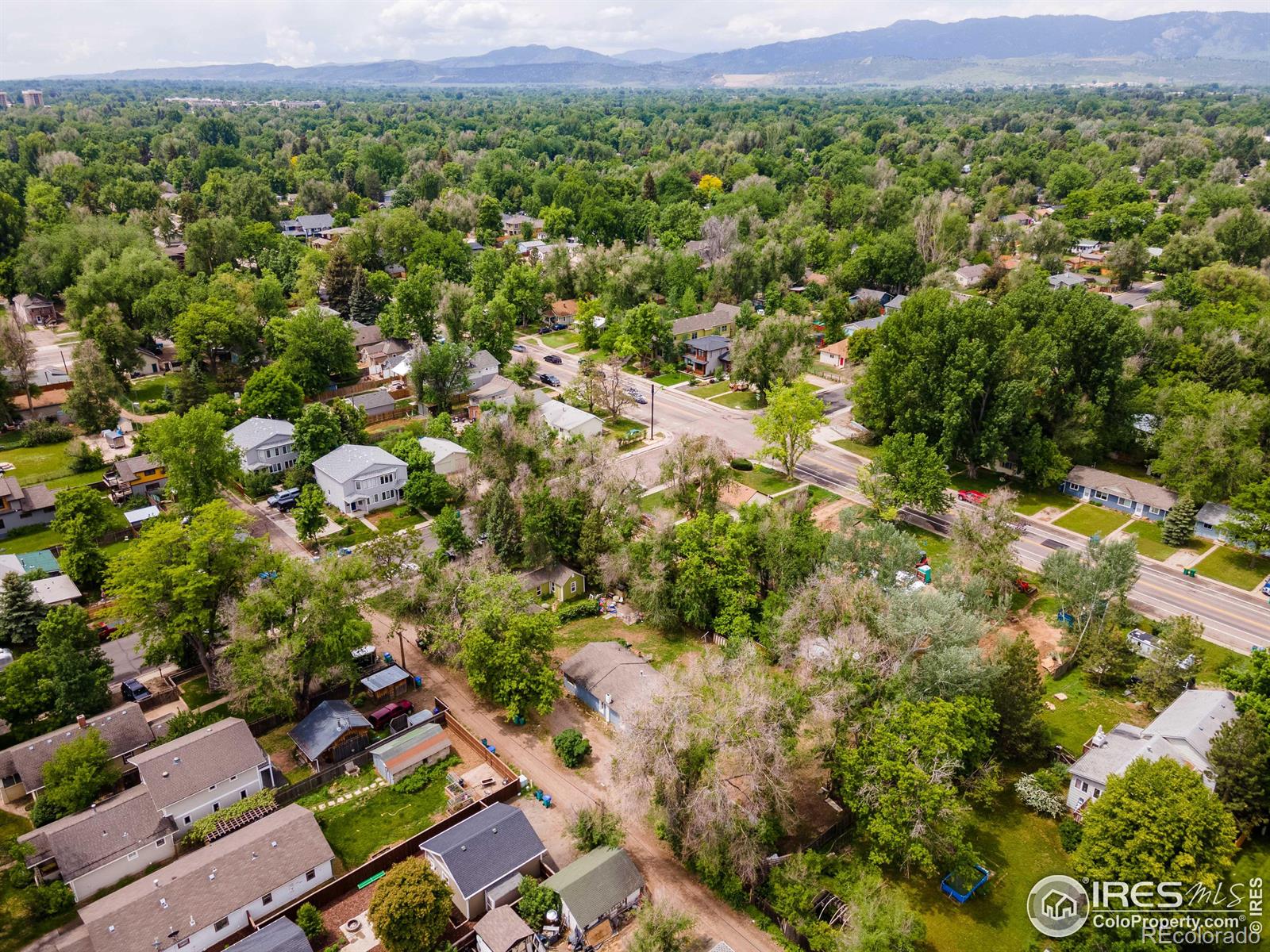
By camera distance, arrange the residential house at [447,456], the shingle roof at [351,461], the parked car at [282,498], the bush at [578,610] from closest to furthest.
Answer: the bush at [578,610], the shingle roof at [351,461], the parked car at [282,498], the residential house at [447,456]

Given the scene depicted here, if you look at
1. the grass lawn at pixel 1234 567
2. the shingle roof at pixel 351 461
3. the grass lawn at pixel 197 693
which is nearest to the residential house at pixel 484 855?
the grass lawn at pixel 197 693

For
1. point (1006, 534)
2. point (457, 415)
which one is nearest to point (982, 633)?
point (1006, 534)

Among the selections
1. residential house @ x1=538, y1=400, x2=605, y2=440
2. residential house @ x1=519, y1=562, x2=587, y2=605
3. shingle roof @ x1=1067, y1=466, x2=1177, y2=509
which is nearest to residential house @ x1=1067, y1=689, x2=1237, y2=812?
shingle roof @ x1=1067, y1=466, x2=1177, y2=509

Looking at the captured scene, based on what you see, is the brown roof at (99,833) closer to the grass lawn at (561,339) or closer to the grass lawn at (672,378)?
the grass lawn at (672,378)

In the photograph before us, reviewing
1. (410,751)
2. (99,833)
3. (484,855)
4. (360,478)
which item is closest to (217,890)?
(99,833)

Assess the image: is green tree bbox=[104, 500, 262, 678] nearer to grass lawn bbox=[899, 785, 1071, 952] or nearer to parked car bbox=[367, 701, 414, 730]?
parked car bbox=[367, 701, 414, 730]
